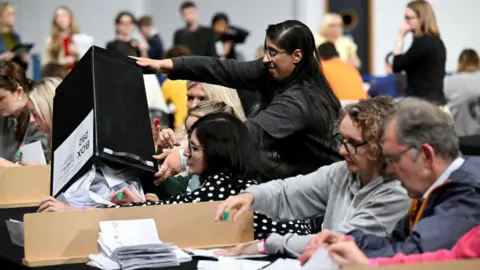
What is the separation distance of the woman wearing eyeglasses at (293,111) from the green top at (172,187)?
413 mm

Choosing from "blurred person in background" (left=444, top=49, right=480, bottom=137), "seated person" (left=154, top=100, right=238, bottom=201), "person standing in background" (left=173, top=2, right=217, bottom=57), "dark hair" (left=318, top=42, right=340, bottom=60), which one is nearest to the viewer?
"seated person" (left=154, top=100, right=238, bottom=201)

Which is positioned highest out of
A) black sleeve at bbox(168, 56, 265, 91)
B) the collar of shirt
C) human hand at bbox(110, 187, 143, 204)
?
black sleeve at bbox(168, 56, 265, 91)

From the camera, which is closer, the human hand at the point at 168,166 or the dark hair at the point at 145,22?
the human hand at the point at 168,166

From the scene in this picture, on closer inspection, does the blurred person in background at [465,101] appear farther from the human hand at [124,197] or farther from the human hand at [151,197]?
the human hand at [124,197]

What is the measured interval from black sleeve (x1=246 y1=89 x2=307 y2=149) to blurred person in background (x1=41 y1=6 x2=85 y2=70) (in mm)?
5661

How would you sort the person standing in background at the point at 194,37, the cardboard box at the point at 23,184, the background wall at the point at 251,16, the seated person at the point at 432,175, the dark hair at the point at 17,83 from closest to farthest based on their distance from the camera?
the seated person at the point at 432,175
the cardboard box at the point at 23,184
the dark hair at the point at 17,83
the person standing in background at the point at 194,37
the background wall at the point at 251,16

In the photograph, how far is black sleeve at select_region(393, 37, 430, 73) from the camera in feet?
24.1

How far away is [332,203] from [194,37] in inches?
307

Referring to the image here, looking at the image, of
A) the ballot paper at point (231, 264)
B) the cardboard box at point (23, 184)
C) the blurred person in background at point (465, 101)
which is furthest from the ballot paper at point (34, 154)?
the blurred person in background at point (465, 101)

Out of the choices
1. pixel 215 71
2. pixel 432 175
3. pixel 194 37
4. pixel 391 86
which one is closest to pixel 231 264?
pixel 432 175

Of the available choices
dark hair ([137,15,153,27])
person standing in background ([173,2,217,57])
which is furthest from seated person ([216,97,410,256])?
dark hair ([137,15,153,27])

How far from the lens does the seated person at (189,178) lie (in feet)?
13.1

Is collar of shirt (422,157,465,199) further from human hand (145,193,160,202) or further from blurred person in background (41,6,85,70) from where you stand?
blurred person in background (41,6,85,70)

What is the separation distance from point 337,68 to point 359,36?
5625 millimetres
